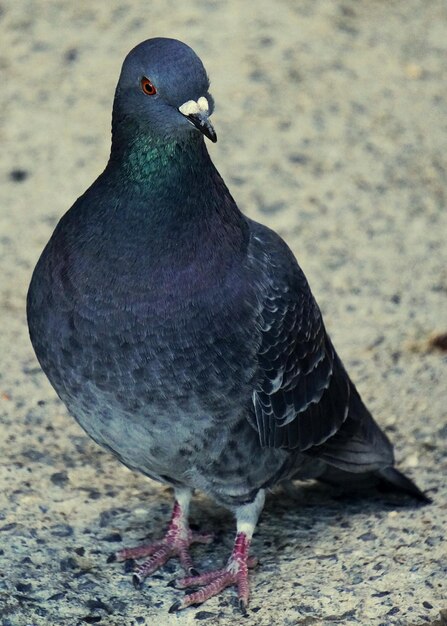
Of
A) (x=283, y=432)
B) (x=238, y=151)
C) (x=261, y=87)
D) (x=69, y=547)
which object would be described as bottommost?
(x=69, y=547)

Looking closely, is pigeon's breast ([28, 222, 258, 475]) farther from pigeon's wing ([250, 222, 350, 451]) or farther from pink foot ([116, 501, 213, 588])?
pink foot ([116, 501, 213, 588])

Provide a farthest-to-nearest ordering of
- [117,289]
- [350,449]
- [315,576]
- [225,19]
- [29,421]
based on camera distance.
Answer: [225,19] < [29,421] < [350,449] < [315,576] < [117,289]

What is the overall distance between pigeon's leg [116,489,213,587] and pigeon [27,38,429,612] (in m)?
0.29

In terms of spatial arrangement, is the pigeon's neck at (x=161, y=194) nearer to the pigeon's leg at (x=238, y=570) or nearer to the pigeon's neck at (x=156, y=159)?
the pigeon's neck at (x=156, y=159)

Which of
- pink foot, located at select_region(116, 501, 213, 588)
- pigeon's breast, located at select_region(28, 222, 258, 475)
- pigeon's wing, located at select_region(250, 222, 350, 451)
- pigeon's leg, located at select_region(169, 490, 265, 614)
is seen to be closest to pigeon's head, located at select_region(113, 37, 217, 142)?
pigeon's breast, located at select_region(28, 222, 258, 475)

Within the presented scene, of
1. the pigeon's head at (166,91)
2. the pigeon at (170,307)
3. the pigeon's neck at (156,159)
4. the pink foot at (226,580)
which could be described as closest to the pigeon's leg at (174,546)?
the pink foot at (226,580)

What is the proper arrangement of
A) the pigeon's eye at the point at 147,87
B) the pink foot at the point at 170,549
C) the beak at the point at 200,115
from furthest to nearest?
the pink foot at the point at 170,549
the pigeon's eye at the point at 147,87
the beak at the point at 200,115

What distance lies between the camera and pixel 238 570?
203 inches

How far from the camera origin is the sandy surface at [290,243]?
202 inches

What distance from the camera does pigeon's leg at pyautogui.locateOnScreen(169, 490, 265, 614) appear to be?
16.8ft

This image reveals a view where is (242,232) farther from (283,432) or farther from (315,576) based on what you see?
(315,576)

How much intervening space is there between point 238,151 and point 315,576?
384 centimetres

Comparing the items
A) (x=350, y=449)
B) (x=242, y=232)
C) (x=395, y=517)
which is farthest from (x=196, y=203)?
(x=395, y=517)

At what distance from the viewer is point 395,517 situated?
18.4ft
